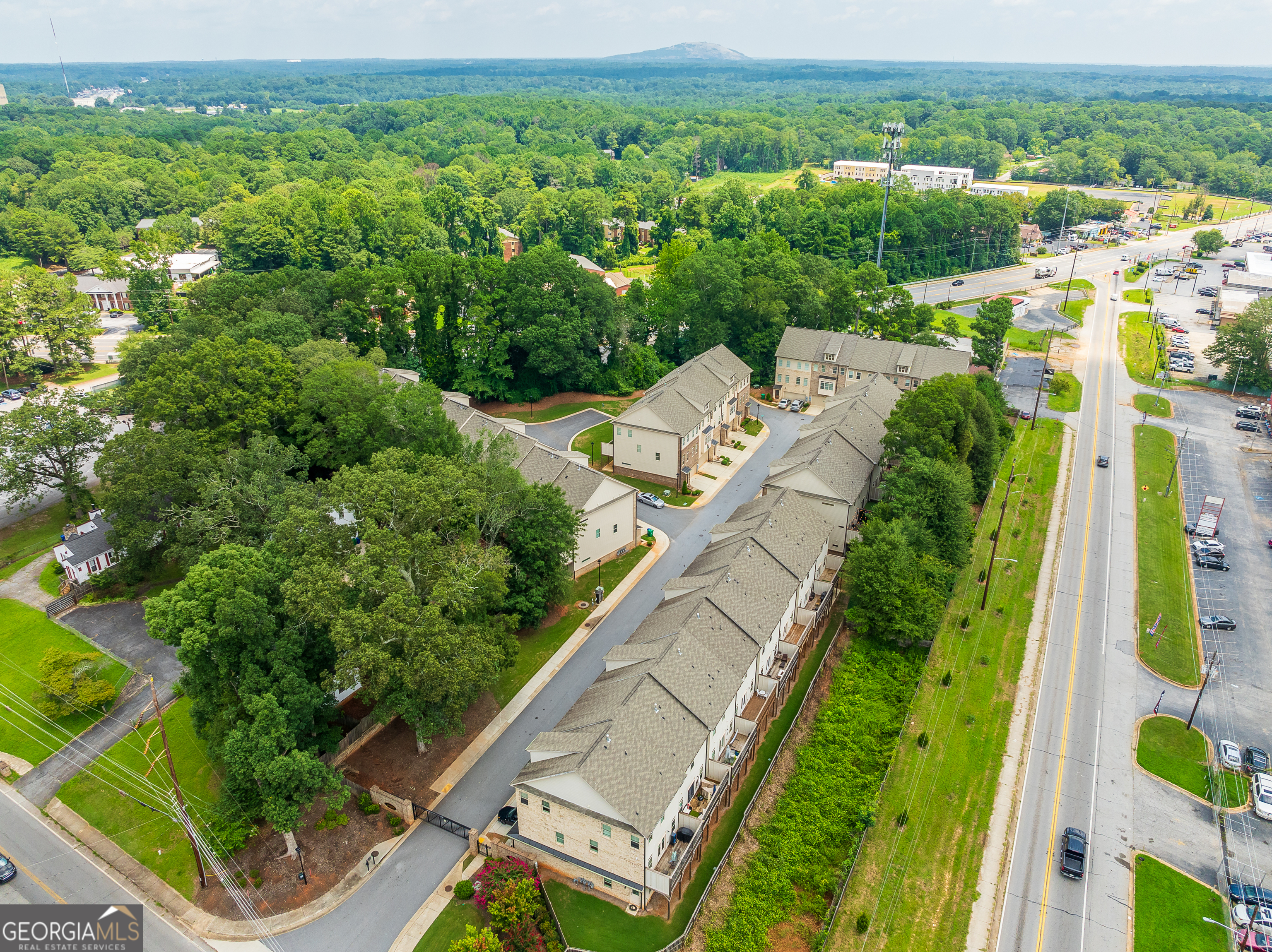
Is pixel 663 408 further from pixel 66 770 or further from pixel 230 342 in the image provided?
pixel 66 770

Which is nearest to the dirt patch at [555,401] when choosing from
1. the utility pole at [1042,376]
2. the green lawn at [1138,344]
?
the utility pole at [1042,376]

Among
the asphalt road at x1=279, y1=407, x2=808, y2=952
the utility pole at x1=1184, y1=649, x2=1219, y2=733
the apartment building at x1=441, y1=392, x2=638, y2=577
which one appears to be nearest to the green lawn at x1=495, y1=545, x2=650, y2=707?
the apartment building at x1=441, y1=392, x2=638, y2=577

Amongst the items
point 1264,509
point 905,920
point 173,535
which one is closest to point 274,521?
point 173,535

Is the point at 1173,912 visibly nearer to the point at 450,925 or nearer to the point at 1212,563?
the point at 450,925

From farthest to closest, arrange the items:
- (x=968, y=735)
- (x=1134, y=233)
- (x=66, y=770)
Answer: (x=1134, y=233) → (x=968, y=735) → (x=66, y=770)

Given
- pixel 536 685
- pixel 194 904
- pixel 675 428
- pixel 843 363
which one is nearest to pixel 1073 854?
pixel 536 685

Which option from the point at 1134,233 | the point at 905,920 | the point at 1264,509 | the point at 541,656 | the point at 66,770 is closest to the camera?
the point at 905,920

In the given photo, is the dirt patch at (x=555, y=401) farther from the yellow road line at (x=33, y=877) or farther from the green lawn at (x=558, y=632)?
the yellow road line at (x=33, y=877)
